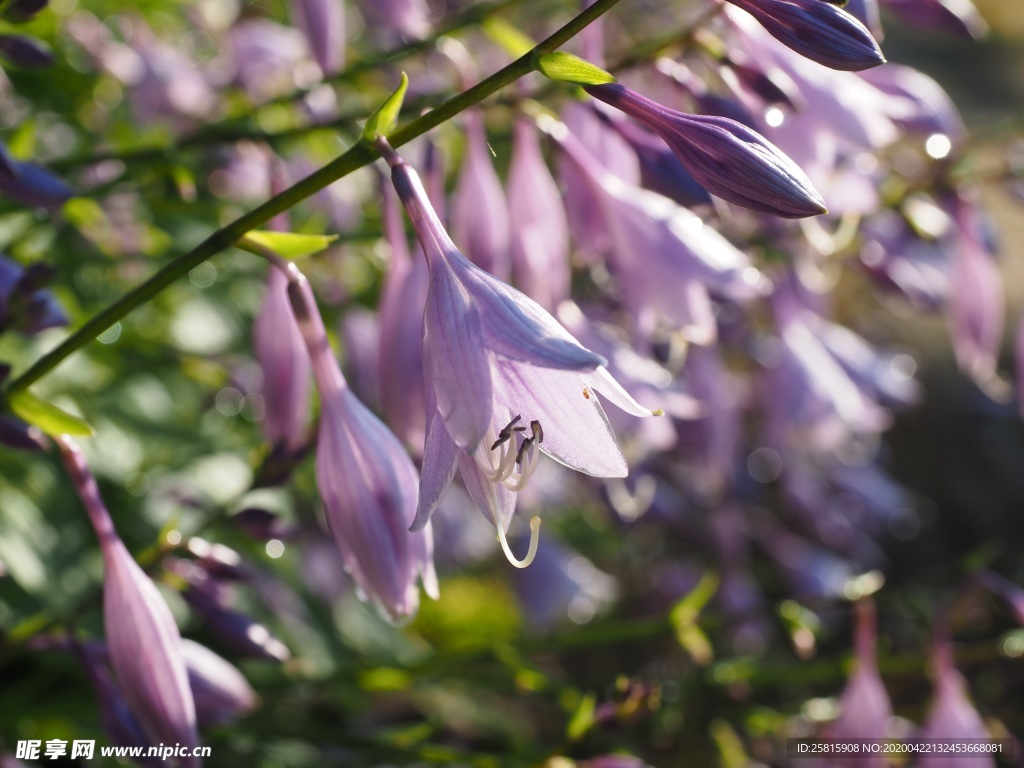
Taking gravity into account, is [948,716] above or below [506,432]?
below

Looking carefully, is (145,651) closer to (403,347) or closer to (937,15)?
(403,347)

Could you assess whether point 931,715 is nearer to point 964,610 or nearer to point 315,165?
point 964,610

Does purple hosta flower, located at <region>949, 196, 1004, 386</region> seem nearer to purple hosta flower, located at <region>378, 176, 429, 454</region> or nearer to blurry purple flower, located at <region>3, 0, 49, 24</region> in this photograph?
purple hosta flower, located at <region>378, 176, 429, 454</region>

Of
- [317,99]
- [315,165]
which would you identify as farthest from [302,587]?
[317,99]

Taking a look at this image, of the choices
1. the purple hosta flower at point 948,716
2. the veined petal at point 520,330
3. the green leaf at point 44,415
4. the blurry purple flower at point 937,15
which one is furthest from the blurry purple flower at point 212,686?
the blurry purple flower at point 937,15

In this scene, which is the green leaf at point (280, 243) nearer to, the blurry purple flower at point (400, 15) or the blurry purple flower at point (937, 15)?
the blurry purple flower at point (400, 15)

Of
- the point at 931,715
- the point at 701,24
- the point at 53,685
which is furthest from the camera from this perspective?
→ the point at 53,685

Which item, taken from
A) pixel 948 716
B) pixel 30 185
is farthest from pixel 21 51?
pixel 948 716
